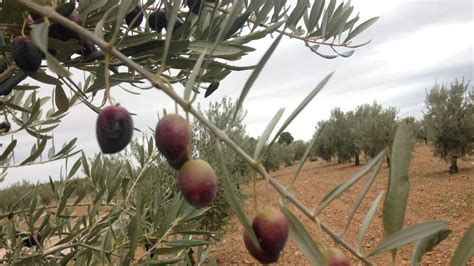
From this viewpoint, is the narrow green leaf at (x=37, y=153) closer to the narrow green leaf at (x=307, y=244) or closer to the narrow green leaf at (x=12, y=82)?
the narrow green leaf at (x=12, y=82)

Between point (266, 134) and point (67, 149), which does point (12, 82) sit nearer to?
point (266, 134)

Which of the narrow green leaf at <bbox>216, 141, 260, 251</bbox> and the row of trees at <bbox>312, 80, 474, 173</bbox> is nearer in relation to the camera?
the narrow green leaf at <bbox>216, 141, 260, 251</bbox>

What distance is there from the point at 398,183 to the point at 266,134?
0.56 ft

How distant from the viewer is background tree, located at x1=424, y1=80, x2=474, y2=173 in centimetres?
1642

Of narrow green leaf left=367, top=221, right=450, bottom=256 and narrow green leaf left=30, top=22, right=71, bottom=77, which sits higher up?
narrow green leaf left=30, top=22, right=71, bottom=77

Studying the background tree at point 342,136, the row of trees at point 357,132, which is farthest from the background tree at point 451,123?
the background tree at point 342,136

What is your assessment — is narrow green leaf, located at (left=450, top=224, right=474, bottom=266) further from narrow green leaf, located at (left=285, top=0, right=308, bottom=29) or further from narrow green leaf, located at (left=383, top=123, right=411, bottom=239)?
narrow green leaf, located at (left=285, top=0, right=308, bottom=29)

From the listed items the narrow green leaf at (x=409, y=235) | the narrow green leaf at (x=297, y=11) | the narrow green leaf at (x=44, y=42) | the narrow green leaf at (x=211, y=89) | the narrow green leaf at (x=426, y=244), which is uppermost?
the narrow green leaf at (x=297, y=11)

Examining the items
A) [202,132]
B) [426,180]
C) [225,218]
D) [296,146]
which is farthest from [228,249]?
[296,146]

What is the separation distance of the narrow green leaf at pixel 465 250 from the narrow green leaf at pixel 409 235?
0.21 feet

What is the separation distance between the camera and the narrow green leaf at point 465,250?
1.73ft

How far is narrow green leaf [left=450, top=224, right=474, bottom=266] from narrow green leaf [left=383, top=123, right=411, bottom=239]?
0.08 meters

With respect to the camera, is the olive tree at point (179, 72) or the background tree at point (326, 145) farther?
the background tree at point (326, 145)

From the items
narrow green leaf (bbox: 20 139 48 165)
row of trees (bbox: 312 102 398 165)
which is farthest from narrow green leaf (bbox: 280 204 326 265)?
row of trees (bbox: 312 102 398 165)
